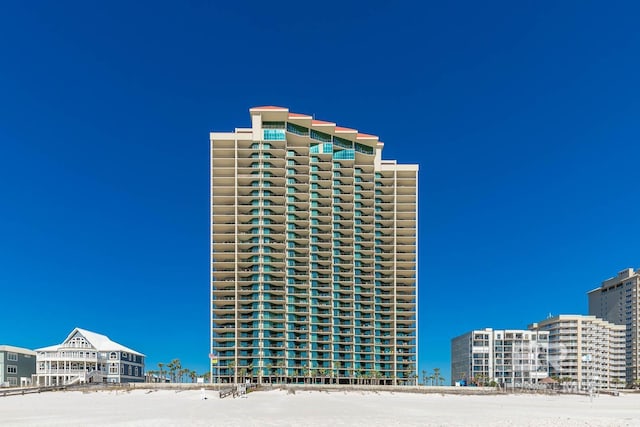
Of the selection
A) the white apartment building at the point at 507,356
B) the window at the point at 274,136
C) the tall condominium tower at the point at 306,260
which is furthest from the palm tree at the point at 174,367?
the white apartment building at the point at 507,356

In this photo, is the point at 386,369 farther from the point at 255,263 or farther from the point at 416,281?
the point at 255,263

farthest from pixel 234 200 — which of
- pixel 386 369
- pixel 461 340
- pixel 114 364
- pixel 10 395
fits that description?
pixel 461 340

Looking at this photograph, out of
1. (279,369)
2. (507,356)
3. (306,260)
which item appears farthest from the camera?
(507,356)

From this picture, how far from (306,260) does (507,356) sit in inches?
3093

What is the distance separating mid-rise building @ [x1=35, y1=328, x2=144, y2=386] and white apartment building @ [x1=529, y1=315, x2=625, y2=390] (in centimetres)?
11734

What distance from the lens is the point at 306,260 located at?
12244cm

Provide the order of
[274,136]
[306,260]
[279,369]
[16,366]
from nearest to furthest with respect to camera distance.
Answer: [16,366]
[279,369]
[306,260]
[274,136]

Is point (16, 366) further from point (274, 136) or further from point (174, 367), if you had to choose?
point (274, 136)

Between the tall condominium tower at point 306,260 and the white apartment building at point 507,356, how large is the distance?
48.2 metres

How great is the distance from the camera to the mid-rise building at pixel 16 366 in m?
99.9

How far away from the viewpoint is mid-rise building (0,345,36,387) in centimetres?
9994

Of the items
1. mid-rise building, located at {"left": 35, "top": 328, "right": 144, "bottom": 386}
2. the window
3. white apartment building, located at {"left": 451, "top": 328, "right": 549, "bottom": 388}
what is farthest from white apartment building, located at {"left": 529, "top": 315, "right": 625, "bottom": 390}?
mid-rise building, located at {"left": 35, "top": 328, "right": 144, "bottom": 386}

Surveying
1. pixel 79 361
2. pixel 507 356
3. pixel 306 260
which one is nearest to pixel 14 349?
pixel 79 361

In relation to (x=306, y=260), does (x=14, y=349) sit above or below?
below
